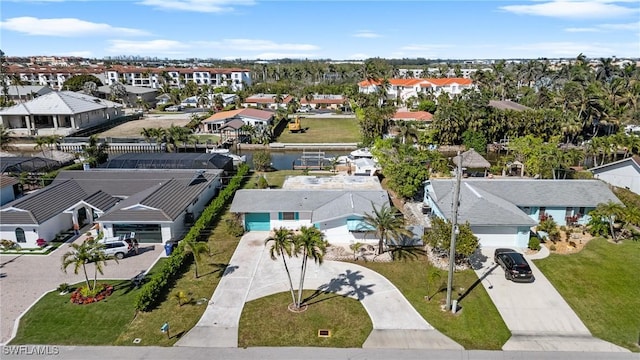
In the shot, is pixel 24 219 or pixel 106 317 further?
pixel 24 219

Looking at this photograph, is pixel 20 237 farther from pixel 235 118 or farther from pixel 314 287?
pixel 235 118

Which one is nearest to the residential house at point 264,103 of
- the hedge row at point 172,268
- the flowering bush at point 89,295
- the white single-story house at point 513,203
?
the hedge row at point 172,268

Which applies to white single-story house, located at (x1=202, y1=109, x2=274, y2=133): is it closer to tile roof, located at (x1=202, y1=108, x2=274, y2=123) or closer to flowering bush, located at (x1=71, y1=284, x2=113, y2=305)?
tile roof, located at (x1=202, y1=108, x2=274, y2=123)

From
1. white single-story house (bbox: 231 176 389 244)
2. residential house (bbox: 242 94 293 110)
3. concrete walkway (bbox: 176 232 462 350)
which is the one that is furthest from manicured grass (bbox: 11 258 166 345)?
residential house (bbox: 242 94 293 110)

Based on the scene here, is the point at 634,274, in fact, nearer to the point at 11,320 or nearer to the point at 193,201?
the point at 193,201

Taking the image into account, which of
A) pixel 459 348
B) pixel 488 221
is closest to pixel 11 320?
pixel 459 348

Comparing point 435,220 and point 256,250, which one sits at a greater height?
point 435,220
